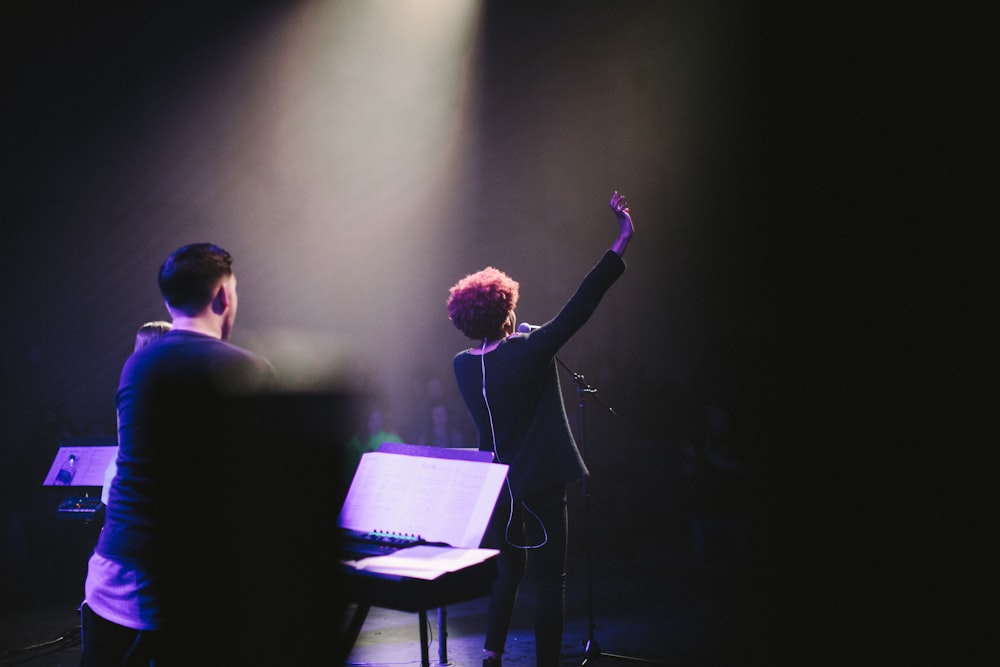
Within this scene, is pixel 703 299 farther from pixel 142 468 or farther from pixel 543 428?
pixel 142 468

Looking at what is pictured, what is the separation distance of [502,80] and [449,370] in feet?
11.0

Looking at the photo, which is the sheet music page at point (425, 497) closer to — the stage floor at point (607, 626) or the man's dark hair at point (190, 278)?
the man's dark hair at point (190, 278)

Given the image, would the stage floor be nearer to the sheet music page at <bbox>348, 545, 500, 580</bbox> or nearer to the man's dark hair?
the sheet music page at <bbox>348, 545, 500, 580</bbox>

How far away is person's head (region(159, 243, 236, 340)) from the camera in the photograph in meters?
1.60

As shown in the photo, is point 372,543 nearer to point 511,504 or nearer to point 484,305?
point 511,504

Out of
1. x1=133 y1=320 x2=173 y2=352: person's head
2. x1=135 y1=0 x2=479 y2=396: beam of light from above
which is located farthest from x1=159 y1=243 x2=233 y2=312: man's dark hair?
x1=135 y1=0 x2=479 y2=396: beam of light from above

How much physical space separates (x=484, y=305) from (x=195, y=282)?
1.13 metres


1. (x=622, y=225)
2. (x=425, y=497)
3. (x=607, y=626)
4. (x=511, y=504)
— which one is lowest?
(x=607, y=626)

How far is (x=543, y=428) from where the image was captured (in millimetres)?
2533

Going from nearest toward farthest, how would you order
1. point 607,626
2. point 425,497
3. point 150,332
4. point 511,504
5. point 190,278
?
point 190,278 → point 425,497 → point 511,504 → point 150,332 → point 607,626

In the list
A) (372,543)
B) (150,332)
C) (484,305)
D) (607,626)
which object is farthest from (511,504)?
(607,626)

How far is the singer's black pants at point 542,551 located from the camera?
98.0 inches

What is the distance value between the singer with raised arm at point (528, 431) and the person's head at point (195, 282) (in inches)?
42.2

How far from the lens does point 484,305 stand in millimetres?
2584
